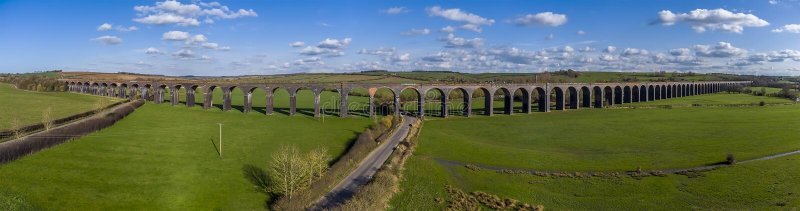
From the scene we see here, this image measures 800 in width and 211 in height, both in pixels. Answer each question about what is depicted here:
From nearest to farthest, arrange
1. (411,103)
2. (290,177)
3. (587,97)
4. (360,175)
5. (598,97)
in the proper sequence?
1. (290,177)
2. (360,175)
3. (411,103)
4. (587,97)
5. (598,97)

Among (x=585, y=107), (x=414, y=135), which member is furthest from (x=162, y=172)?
(x=585, y=107)

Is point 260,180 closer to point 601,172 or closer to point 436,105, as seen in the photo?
point 601,172

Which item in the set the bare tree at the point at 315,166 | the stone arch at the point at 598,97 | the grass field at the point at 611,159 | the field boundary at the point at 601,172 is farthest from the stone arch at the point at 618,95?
the bare tree at the point at 315,166

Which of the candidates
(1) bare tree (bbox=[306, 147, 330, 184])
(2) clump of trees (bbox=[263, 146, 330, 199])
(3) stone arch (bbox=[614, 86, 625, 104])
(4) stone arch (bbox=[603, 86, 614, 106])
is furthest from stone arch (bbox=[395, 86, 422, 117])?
(3) stone arch (bbox=[614, 86, 625, 104])

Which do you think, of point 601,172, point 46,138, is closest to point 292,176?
point 46,138

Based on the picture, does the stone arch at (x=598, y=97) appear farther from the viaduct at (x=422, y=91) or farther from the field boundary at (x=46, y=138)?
the field boundary at (x=46, y=138)
